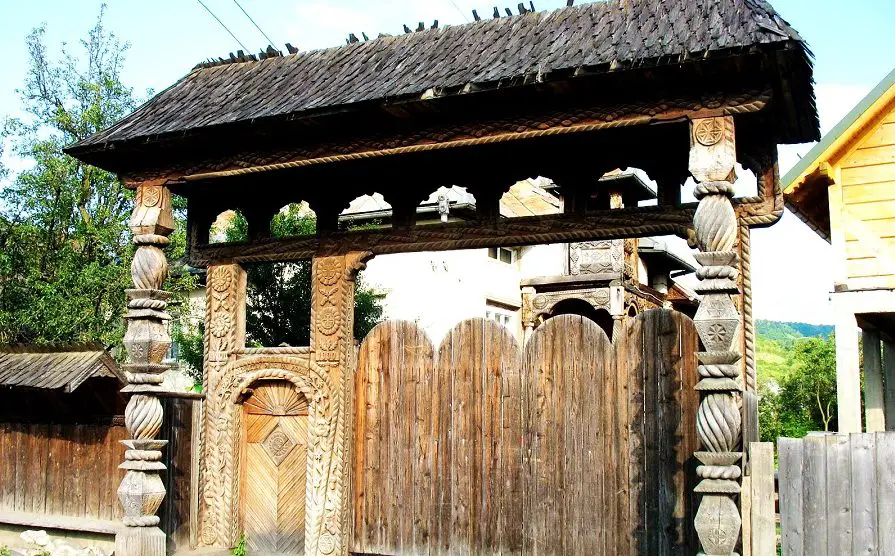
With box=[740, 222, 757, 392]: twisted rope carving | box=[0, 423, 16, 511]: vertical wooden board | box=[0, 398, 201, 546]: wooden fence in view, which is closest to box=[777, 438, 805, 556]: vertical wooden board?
box=[740, 222, 757, 392]: twisted rope carving

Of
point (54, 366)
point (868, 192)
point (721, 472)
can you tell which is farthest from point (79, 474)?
point (868, 192)

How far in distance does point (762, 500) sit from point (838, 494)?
0.53 metres

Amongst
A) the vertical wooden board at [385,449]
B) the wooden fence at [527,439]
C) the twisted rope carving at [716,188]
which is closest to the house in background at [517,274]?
the vertical wooden board at [385,449]

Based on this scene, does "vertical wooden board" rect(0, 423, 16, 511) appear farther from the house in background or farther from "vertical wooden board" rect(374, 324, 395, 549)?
the house in background

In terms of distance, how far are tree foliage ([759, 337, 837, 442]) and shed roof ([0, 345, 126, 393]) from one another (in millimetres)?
21653

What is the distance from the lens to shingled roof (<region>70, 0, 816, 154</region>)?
25.6 feet

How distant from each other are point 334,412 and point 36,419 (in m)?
3.96

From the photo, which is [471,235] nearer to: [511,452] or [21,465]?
[511,452]

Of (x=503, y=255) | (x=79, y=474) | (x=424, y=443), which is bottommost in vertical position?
(x=79, y=474)

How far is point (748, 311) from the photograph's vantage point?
857 centimetres

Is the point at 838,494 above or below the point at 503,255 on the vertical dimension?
below

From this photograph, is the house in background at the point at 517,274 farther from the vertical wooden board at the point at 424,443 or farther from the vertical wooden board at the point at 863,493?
the vertical wooden board at the point at 863,493

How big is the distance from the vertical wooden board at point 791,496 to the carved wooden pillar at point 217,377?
6031 mm

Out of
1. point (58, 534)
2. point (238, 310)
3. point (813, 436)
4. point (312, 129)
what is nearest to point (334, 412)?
point (238, 310)
